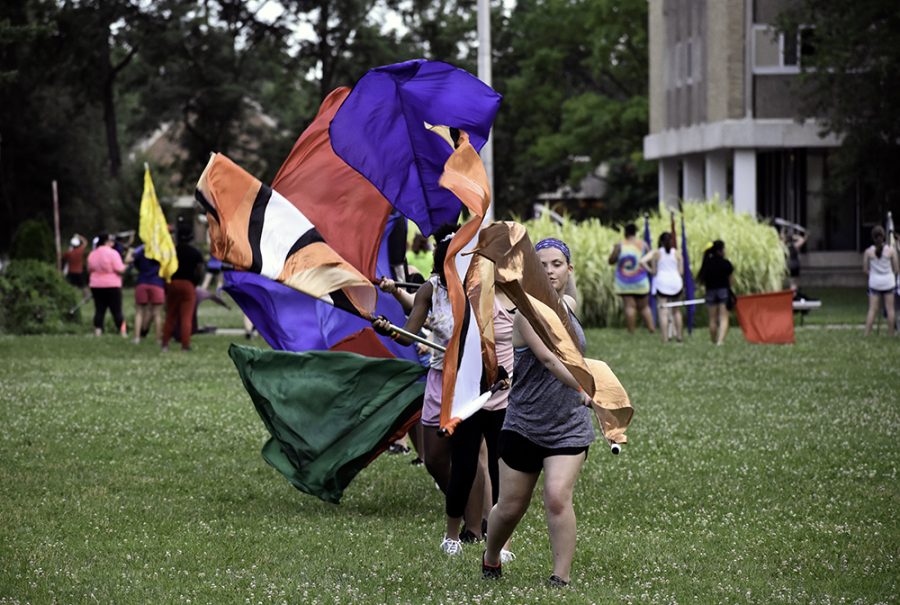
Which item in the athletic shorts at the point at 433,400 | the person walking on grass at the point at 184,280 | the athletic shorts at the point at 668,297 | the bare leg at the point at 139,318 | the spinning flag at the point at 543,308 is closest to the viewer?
the spinning flag at the point at 543,308

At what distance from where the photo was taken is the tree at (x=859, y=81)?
110 ft

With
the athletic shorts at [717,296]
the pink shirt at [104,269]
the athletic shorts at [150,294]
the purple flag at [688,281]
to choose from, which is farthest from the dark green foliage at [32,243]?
the athletic shorts at [717,296]

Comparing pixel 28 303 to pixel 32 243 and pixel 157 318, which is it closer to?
pixel 157 318

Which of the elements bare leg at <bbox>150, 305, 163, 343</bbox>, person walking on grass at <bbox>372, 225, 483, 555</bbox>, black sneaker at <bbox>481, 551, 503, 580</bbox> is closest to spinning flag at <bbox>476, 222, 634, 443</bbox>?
black sneaker at <bbox>481, 551, 503, 580</bbox>

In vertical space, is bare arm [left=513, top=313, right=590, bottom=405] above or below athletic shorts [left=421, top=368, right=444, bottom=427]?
above

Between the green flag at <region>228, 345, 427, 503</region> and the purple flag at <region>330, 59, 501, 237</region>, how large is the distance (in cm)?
109

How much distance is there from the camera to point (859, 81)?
117 ft

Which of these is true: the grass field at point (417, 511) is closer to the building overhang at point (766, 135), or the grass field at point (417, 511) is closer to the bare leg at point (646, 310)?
the bare leg at point (646, 310)

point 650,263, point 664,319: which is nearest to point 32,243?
point 650,263

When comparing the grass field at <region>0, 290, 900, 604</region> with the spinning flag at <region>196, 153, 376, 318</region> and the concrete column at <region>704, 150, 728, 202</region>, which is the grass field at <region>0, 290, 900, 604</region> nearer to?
the spinning flag at <region>196, 153, 376, 318</region>

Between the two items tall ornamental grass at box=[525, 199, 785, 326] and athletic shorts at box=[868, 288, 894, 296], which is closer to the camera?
athletic shorts at box=[868, 288, 894, 296]

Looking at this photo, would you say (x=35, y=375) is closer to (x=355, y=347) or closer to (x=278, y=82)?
(x=355, y=347)

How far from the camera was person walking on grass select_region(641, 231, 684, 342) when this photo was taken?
80.6 feet

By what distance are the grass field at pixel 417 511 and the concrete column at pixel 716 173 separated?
28617mm
